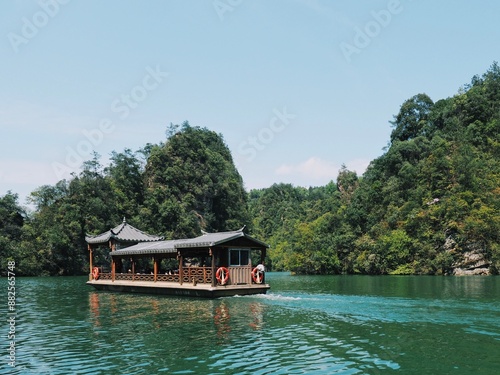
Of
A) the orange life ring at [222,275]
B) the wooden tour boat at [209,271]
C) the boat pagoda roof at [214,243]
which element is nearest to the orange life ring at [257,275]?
the wooden tour boat at [209,271]

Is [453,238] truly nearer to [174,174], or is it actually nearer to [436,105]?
[436,105]

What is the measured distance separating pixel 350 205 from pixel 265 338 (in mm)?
66060

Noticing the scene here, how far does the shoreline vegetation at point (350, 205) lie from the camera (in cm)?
6266

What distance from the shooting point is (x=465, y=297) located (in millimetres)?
28234

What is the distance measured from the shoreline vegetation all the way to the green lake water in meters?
38.1

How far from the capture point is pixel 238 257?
32.3 m

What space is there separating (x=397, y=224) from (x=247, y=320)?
53.8m

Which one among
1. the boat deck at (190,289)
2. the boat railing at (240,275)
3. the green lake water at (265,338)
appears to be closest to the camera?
the green lake water at (265,338)

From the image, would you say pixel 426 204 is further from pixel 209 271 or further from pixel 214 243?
pixel 214 243

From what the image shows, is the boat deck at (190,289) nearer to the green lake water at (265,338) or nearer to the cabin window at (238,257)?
the cabin window at (238,257)

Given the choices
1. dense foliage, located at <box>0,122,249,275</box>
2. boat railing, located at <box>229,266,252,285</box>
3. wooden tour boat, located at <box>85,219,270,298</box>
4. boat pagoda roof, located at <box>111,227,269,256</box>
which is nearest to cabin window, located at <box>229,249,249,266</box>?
wooden tour boat, located at <box>85,219,270,298</box>

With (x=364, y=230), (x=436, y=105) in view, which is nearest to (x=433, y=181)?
(x=364, y=230)

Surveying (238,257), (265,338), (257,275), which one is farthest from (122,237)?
(265,338)

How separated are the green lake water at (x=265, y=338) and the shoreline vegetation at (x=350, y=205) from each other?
3807cm
